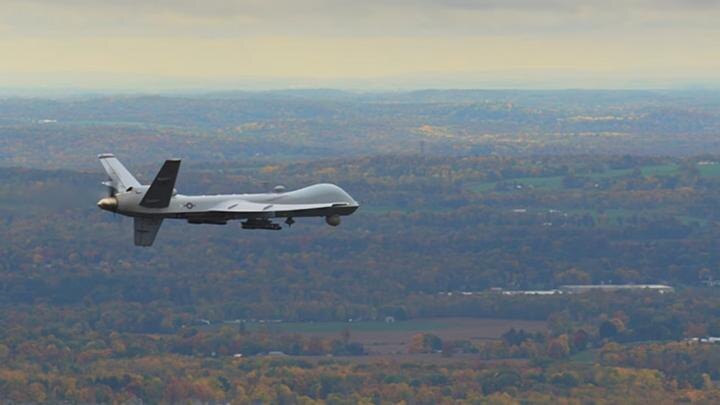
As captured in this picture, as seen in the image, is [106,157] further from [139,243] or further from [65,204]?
[65,204]

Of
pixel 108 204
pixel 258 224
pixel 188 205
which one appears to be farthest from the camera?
pixel 258 224

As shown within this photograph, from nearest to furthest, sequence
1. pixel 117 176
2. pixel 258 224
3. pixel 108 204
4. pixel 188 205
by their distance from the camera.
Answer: pixel 108 204 < pixel 188 205 < pixel 258 224 < pixel 117 176

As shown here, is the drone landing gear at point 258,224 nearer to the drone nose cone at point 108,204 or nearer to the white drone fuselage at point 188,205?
the white drone fuselage at point 188,205

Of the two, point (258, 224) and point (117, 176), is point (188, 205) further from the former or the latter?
point (117, 176)

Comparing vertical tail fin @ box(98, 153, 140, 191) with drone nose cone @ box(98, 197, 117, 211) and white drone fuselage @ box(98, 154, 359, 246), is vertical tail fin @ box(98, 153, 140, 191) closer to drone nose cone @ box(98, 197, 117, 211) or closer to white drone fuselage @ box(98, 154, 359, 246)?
white drone fuselage @ box(98, 154, 359, 246)

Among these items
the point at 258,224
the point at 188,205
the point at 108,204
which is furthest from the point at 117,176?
the point at 258,224

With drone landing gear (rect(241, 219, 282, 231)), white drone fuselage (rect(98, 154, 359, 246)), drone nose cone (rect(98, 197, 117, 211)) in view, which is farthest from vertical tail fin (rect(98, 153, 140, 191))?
drone landing gear (rect(241, 219, 282, 231))

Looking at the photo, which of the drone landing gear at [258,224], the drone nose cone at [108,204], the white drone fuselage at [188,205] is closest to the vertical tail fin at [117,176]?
the white drone fuselage at [188,205]

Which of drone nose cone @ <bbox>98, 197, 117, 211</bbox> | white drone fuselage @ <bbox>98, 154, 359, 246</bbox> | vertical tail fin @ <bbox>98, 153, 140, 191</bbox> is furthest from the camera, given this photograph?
vertical tail fin @ <bbox>98, 153, 140, 191</bbox>

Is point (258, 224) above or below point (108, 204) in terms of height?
below
